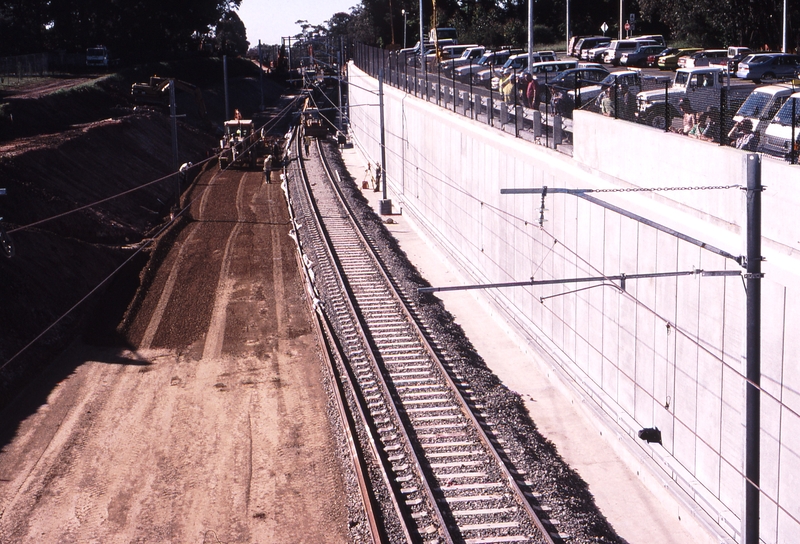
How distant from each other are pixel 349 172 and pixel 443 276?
23.4 m

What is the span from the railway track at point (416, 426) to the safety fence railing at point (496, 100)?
518 centimetres

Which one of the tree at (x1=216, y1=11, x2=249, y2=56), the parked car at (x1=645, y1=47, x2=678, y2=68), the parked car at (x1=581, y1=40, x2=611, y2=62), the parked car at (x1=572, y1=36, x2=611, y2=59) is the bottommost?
the parked car at (x1=645, y1=47, x2=678, y2=68)

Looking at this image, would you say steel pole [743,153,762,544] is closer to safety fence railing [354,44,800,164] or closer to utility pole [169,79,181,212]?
safety fence railing [354,44,800,164]

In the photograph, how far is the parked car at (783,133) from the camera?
35.1 feet

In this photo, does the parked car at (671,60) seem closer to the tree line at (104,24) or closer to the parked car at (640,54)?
the parked car at (640,54)

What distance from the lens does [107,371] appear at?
1862 centimetres

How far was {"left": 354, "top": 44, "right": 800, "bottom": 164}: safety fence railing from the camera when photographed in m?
11.6

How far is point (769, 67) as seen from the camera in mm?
34125

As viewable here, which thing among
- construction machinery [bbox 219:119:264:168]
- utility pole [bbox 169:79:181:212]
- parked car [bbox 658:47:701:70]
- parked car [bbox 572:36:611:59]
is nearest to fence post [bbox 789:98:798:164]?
utility pole [bbox 169:79:181:212]

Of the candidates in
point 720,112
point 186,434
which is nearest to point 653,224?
point 720,112

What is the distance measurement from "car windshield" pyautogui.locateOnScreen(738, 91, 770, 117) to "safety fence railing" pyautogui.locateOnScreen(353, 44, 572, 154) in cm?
482

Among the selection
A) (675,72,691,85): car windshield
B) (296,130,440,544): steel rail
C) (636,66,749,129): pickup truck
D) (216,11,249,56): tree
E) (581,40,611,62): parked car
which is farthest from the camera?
(216,11,249,56): tree

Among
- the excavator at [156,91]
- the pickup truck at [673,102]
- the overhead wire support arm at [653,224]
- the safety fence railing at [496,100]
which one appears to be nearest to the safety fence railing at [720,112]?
the pickup truck at [673,102]

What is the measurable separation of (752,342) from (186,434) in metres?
10.5
